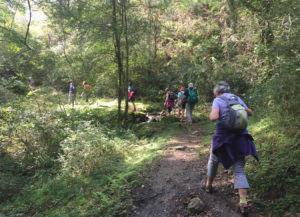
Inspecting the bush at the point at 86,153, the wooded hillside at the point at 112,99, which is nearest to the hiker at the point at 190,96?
the wooded hillside at the point at 112,99

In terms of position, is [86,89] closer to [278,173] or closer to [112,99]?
[112,99]

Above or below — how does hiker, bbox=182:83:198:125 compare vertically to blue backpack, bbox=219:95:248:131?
above

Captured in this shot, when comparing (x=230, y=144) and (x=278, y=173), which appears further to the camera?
(x=278, y=173)

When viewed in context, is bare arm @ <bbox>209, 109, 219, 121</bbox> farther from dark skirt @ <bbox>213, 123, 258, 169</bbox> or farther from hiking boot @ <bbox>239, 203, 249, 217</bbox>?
hiking boot @ <bbox>239, 203, 249, 217</bbox>

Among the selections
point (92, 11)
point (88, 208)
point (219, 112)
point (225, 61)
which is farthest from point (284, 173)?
point (225, 61)

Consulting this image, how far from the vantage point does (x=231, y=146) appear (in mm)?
3008

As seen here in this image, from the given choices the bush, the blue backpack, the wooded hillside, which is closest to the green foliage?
the wooded hillside

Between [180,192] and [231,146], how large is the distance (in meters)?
1.52

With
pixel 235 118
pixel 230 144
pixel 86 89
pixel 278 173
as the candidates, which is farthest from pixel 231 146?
pixel 86 89

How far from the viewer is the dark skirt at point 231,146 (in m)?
2.97

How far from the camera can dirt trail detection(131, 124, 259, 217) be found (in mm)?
3232

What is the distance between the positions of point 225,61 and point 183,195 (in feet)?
35.4

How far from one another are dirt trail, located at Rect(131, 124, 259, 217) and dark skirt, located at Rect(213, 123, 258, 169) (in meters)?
0.76

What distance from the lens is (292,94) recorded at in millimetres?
4066
